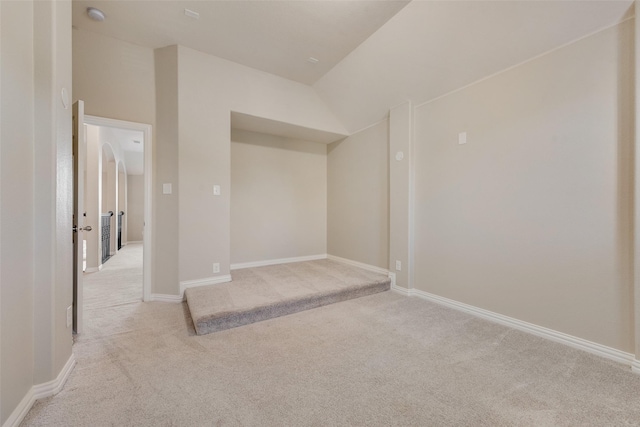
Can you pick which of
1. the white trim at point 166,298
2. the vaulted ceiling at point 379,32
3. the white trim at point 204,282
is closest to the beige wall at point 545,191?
the vaulted ceiling at point 379,32

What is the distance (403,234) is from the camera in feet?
11.0

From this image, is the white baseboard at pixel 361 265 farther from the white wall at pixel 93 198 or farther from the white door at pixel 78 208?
the white wall at pixel 93 198

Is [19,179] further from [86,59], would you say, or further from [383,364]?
[383,364]

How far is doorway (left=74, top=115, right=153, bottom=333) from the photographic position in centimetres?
296

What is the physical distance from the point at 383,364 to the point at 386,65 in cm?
307

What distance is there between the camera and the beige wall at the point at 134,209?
8.71m

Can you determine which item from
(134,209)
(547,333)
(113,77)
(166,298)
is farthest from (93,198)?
(547,333)

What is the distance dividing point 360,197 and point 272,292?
2.16m

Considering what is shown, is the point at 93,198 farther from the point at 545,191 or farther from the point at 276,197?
the point at 545,191

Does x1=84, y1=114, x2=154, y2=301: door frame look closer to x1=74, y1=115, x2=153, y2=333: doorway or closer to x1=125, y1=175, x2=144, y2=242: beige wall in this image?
x1=74, y1=115, x2=153, y2=333: doorway

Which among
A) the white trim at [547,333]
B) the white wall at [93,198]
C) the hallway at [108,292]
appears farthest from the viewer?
the white wall at [93,198]

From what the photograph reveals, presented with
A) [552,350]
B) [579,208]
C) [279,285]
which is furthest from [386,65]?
[552,350]

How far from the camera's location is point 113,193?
6551 millimetres

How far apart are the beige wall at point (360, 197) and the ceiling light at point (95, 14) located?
3.36m
